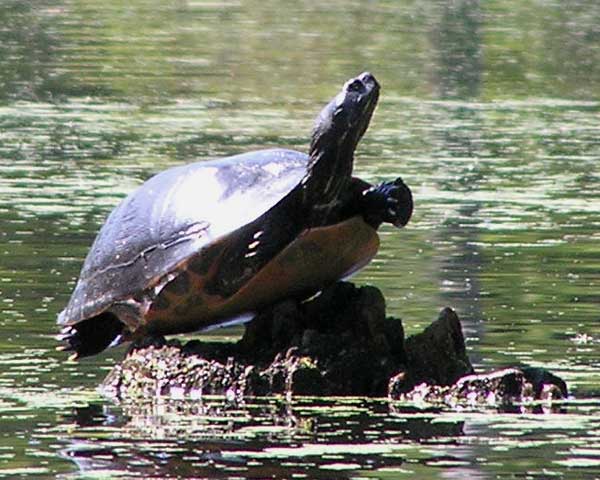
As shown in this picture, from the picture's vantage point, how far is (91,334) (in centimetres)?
868

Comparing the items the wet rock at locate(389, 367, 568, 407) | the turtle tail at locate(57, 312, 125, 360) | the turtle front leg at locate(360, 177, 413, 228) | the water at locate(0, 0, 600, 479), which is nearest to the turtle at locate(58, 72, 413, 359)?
the turtle front leg at locate(360, 177, 413, 228)

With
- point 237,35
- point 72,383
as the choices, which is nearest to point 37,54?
point 237,35

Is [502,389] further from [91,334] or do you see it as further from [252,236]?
[91,334]

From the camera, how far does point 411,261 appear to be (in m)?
11.2

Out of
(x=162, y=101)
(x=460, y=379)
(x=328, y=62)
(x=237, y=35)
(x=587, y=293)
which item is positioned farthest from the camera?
(x=237, y=35)

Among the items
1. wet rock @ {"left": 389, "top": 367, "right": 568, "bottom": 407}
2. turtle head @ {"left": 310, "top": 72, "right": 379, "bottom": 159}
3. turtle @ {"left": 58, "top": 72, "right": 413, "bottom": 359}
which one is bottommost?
wet rock @ {"left": 389, "top": 367, "right": 568, "bottom": 407}

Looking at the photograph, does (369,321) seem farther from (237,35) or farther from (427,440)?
(237,35)

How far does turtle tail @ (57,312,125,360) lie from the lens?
8633 mm

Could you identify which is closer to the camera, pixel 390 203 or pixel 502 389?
pixel 502 389

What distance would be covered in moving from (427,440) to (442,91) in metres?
15.0

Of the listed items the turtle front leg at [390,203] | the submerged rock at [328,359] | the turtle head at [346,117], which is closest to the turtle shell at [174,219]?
the turtle head at [346,117]

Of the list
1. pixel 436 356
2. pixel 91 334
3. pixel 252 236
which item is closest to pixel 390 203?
pixel 252 236

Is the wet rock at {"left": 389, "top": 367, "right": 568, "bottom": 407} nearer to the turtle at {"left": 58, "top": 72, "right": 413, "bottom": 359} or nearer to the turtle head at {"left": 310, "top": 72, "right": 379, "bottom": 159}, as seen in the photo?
the turtle at {"left": 58, "top": 72, "right": 413, "bottom": 359}

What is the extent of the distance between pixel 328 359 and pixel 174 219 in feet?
3.08
